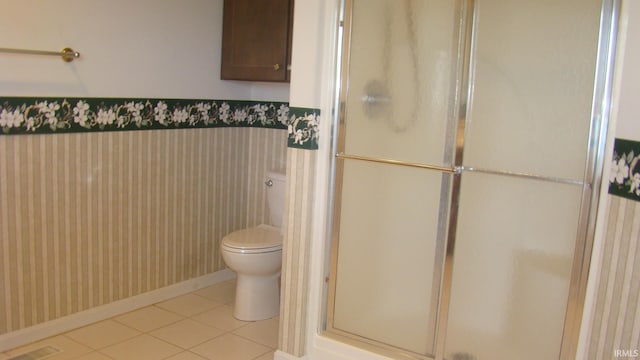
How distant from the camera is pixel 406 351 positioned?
2.40m

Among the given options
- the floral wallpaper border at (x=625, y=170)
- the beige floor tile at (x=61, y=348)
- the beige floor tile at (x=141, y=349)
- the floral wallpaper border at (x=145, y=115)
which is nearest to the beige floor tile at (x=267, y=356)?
the beige floor tile at (x=141, y=349)

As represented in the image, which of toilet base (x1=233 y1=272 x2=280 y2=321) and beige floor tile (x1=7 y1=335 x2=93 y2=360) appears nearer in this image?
beige floor tile (x1=7 y1=335 x2=93 y2=360)

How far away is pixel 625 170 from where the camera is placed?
1763mm

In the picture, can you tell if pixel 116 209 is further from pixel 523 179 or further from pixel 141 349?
pixel 523 179

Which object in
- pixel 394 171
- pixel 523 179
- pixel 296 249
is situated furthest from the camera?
pixel 296 249

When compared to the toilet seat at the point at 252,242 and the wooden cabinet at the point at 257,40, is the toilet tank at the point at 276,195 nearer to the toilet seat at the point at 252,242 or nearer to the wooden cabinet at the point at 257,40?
the toilet seat at the point at 252,242

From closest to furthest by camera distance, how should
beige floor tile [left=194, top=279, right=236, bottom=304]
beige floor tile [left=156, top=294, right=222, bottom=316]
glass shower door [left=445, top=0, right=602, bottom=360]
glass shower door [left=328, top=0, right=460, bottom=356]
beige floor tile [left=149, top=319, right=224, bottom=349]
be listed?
glass shower door [left=445, top=0, right=602, bottom=360], glass shower door [left=328, top=0, right=460, bottom=356], beige floor tile [left=149, top=319, right=224, bottom=349], beige floor tile [left=156, top=294, right=222, bottom=316], beige floor tile [left=194, top=279, right=236, bottom=304]

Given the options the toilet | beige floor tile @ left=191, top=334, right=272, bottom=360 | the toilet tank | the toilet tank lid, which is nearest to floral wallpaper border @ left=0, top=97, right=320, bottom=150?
the toilet tank

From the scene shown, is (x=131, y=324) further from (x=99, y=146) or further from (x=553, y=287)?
(x=553, y=287)

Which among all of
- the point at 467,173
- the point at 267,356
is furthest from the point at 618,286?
the point at 267,356

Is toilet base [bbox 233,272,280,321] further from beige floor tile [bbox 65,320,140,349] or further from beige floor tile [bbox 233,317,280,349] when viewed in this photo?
beige floor tile [bbox 65,320,140,349]

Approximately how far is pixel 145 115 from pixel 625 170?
235cm

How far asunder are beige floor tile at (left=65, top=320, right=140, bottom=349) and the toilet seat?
0.65m

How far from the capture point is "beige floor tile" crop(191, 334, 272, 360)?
2.71 meters
